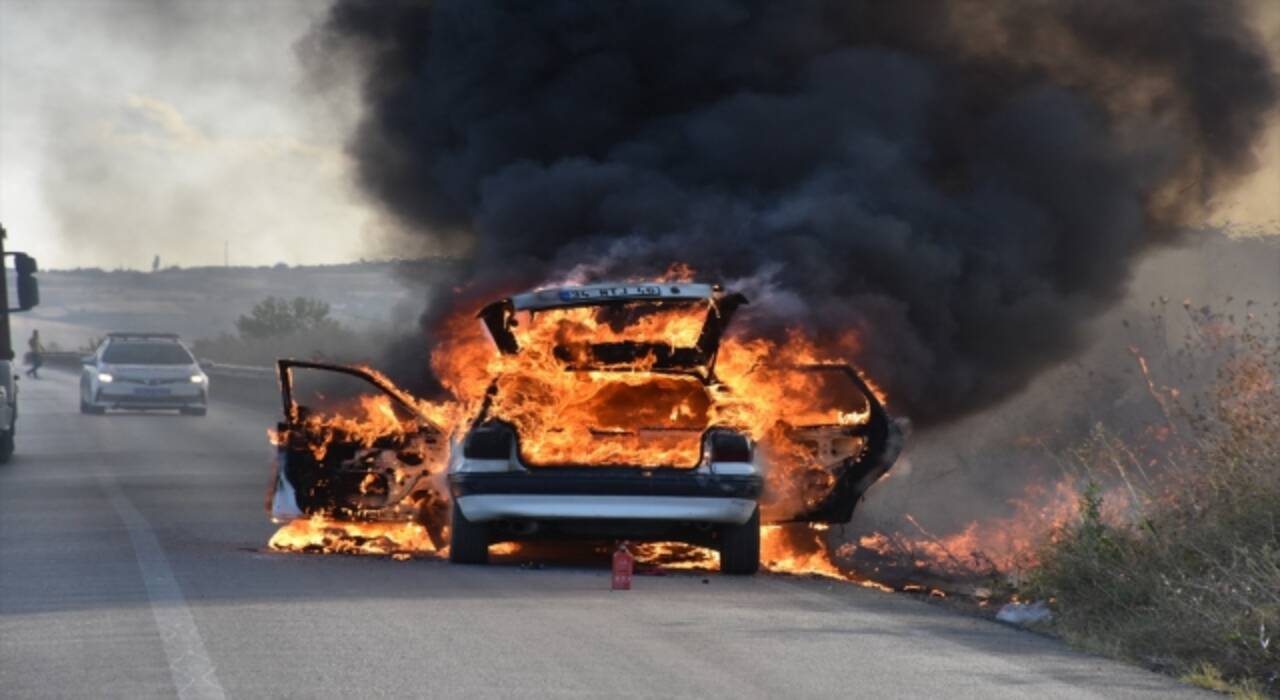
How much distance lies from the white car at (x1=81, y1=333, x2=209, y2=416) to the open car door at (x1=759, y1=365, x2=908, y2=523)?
95.4 feet

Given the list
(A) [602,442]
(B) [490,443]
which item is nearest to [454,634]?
(B) [490,443]

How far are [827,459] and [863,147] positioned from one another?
646cm

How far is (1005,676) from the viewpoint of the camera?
970cm

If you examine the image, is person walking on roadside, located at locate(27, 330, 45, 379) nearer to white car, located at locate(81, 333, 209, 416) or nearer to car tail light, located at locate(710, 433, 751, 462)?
white car, located at locate(81, 333, 209, 416)

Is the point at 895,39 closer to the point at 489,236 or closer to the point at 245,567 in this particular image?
the point at 489,236

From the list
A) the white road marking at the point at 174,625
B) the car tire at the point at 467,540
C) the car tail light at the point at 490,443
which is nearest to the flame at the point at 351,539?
the white road marking at the point at 174,625

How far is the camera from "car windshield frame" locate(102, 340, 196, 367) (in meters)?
42.8

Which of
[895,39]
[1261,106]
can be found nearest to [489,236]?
[895,39]

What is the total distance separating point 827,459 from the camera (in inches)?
579

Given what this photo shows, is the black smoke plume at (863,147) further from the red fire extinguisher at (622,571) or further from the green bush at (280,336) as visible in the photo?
the green bush at (280,336)

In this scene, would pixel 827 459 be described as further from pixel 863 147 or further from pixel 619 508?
pixel 863 147

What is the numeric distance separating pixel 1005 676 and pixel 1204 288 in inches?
882

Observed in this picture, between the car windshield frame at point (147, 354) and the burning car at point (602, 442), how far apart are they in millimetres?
27708

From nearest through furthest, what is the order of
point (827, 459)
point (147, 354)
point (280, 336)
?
point (827, 459)
point (147, 354)
point (280, 336)
